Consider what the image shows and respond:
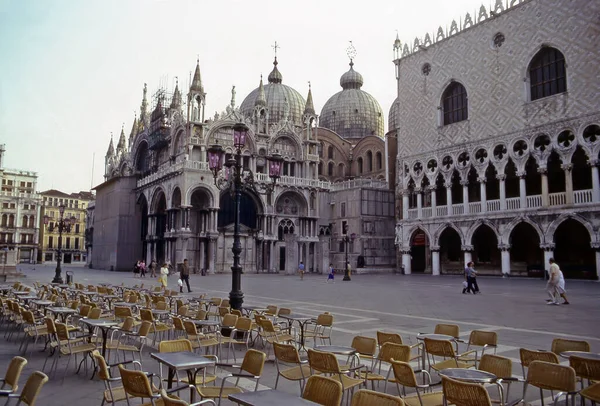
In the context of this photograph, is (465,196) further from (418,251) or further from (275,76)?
(275,76)

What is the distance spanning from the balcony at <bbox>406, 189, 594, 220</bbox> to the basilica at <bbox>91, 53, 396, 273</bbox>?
6.33m

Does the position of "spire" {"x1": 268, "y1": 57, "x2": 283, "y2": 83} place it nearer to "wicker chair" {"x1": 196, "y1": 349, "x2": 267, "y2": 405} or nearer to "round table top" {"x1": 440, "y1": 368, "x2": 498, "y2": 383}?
"wicker chair" {"x1": 196, "y1": 349, "x2": 267, "y2": 405}

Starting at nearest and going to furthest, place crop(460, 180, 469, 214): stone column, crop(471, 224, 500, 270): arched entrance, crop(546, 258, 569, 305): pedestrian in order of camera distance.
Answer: crop(546, 258, 569, 305): pedestrian < crop(460, 180, 469, 214): stone column < crop(471, 224, 500, 270): arched entrance

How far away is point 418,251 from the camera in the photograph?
4147 cm

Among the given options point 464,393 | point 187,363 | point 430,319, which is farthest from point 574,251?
point 187,363

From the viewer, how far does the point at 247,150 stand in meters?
44.7

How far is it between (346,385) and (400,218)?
39533 mm

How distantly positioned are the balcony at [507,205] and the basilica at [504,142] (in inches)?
2.8

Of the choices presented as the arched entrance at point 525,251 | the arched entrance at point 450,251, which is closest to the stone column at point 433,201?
the arched entrance at point 450,251

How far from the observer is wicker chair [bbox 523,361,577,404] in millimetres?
4508

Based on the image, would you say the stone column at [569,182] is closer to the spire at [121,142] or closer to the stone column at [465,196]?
the stone column at [465,196]

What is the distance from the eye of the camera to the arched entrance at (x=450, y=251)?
3906 centimetres

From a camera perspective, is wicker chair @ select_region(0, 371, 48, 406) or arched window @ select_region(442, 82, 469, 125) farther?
arched window @ select_region(442, 82, 469, 125)

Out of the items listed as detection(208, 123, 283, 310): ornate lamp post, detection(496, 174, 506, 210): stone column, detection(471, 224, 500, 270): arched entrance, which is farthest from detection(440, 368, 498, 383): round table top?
detection(471, 224, 500, 270): arched entrance
